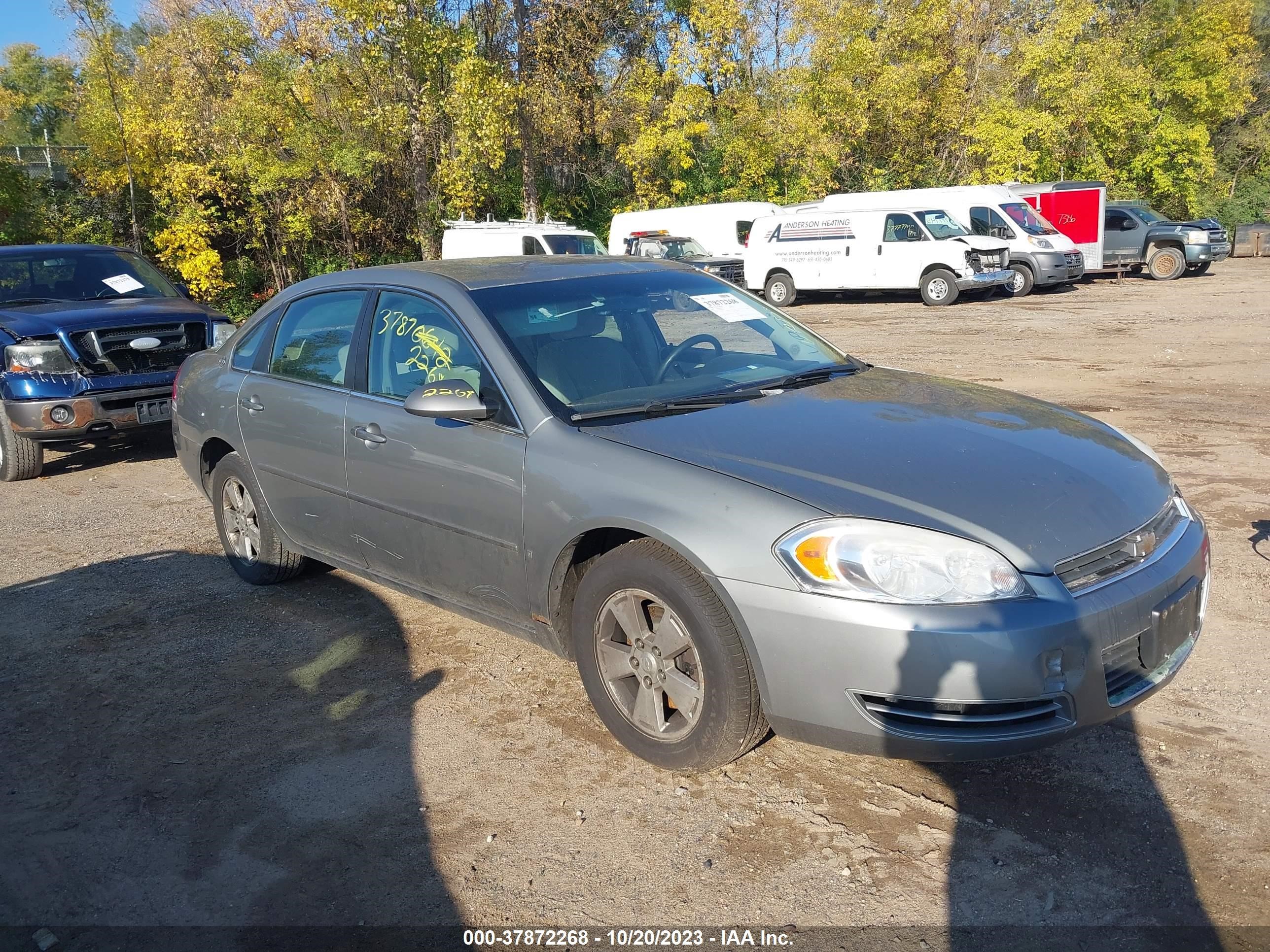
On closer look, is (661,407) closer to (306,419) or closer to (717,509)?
(717,509)

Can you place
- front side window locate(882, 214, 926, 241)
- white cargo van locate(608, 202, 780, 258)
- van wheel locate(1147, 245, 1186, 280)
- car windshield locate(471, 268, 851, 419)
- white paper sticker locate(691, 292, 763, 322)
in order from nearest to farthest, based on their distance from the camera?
car windshield locate(471, 268, 851, 419) < white paper sticker locate(691, 292, 763, 322) < front side window locate(882, 214, 926, 241) < van wheel locate(1147, 245, 1186, 280) < white cargo van locate(608, 202, 780, 258)

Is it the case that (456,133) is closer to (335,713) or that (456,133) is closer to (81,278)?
(81,278)

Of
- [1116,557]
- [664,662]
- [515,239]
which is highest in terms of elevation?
[515,239]

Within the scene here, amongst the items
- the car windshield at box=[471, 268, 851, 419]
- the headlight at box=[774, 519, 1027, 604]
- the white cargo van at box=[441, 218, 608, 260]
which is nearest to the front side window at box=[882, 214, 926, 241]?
the white cargo van at box=[441, 218, 608, 260]

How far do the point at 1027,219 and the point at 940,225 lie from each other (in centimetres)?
247

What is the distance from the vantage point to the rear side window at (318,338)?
182 inches

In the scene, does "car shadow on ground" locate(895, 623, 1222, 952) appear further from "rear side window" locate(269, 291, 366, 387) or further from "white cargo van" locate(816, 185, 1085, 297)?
"white cargo van" locate(816, 185, 1085, 297)

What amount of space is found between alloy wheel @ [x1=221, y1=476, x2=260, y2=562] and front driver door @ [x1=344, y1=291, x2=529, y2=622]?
1138 mm

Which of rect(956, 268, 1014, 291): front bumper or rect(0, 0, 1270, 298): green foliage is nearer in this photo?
rect(956, 268, 1014, 291): front bumper

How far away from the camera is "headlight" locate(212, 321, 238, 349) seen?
29.3 ft

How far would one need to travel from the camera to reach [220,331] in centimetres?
903

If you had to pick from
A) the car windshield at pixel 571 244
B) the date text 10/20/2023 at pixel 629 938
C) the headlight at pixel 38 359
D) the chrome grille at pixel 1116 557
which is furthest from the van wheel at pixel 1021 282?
the date text 10/20/2023 at pixel 629 938

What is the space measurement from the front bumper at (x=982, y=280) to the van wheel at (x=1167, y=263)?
692 cm

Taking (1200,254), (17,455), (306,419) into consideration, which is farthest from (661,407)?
(1200,254)
